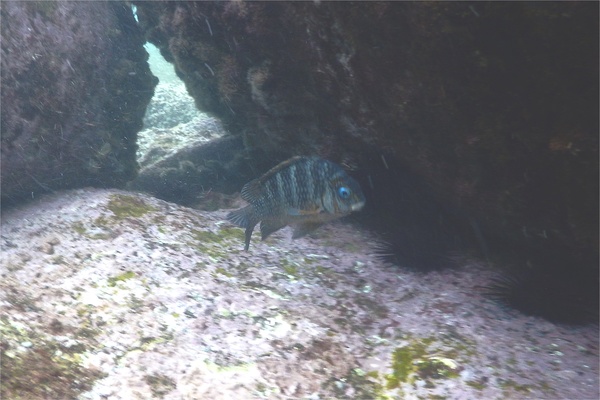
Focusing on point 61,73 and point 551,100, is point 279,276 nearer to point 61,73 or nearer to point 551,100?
point 551,100

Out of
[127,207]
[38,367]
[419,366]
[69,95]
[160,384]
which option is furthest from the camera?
[69,95]

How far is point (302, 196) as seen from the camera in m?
3.69

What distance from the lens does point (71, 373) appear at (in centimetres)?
286

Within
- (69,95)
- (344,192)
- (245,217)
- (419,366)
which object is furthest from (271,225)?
(69,95)

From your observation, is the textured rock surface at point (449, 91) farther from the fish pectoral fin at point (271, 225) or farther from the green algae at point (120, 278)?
the green algae at point (120, 278)

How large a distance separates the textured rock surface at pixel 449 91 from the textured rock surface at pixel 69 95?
1.56 metres

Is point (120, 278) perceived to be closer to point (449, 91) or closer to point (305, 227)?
point (305, 227)

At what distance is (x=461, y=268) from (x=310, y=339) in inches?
84.9

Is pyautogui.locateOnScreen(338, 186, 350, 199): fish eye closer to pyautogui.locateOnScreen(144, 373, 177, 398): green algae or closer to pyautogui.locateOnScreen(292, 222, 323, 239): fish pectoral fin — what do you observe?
pyautogui.locateOnScreen(292, 222, 323, 239): fish pectoral fin

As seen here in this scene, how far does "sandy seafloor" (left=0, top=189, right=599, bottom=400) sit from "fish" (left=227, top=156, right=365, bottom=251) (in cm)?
84

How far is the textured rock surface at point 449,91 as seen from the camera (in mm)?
3287

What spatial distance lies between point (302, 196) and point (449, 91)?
1616 mm

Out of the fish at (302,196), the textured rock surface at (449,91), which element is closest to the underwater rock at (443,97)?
the textured rock surface at (449,91)

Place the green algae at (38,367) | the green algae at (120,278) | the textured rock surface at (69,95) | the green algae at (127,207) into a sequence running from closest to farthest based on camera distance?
the green algae at (38,367)
the green algae at (120,278)
the green algae at (127,207)
the textured rock surface at (69,95)
